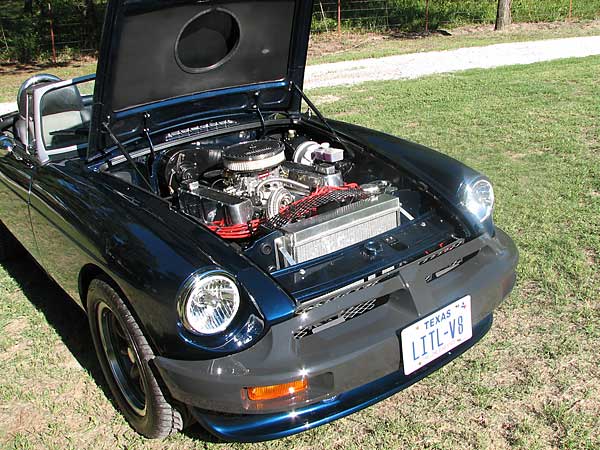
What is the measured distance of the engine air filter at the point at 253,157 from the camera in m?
3.18

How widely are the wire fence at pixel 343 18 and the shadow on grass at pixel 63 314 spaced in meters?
13.7

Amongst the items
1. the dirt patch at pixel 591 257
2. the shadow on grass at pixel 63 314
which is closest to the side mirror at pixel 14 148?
the shadow on grass at pixel 63 314

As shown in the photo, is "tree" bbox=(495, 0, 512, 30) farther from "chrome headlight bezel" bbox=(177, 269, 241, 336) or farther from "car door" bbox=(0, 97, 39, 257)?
"chrome headlight bezel" bbox=(177, 269, 241, 336)

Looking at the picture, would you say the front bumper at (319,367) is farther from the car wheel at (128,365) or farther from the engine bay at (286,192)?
the engine bay at (286,192)

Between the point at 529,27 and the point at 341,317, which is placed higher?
the point at 341,317

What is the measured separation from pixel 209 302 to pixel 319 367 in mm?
472

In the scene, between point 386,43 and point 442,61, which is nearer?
point 442,61

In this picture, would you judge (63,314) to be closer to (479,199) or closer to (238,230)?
(238,230)

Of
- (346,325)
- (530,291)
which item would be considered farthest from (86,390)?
(530,291)

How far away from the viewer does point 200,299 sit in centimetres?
224

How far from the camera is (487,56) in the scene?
12.4m

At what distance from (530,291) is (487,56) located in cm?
1010

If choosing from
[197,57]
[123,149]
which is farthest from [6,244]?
[197,57]

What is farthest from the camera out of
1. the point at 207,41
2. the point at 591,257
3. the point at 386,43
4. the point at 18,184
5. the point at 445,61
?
the point at 386,43
